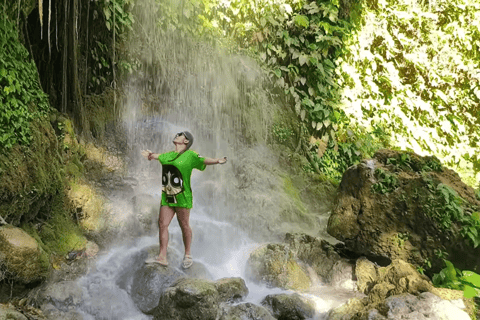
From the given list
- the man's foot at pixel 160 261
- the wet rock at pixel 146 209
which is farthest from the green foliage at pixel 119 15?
the man's foot at pixel 160 261

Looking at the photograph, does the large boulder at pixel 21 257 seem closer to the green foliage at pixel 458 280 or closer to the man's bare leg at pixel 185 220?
the man's bare leg at pixel 185 220

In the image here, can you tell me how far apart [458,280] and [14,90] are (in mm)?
6103

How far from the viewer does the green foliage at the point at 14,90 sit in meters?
4.53

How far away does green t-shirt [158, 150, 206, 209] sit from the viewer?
186 inches

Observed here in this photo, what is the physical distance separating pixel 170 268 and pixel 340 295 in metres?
2.40

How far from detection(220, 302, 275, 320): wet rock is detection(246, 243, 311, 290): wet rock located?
1.04 meters

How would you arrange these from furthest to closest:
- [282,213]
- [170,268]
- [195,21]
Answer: [195,21]
[282,213]
[170,268]

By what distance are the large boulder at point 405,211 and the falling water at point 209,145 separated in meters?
1.11

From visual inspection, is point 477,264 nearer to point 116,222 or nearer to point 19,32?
point 116,222

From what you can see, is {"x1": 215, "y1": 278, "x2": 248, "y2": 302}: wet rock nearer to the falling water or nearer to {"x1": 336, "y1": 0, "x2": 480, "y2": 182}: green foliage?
the falling water

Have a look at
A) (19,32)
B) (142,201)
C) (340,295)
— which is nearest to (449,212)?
(340,295)

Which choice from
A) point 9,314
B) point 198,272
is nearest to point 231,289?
point 198,272

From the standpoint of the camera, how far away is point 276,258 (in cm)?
573

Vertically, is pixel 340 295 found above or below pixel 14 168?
below
